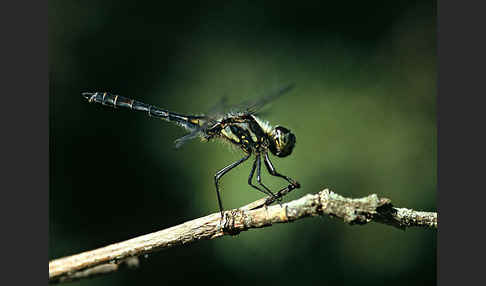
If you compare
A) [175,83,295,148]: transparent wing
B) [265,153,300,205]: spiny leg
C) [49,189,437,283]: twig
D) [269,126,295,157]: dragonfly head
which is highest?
[175,83,295,148]: transparent wing

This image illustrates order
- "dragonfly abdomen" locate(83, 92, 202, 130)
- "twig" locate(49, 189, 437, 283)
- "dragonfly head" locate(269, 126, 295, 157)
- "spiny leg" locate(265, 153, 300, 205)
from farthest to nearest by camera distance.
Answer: "dragonfly abdomen" locate(83, 92, 202, 130)
"dragonfly head" locate(269, 126, 295, 157)
"spiny leg" locate(265, 153, 300, 205)
"twig" locate(49, 189, 437, 283)

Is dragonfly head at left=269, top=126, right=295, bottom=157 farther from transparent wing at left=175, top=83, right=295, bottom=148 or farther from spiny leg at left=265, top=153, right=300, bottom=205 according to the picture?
transparent wing at left=175, top=83, right=295, bottom=148

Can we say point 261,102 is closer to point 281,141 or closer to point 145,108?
point 281,141

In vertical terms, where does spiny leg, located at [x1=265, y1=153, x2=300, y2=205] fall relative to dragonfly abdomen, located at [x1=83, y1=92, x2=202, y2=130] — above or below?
below

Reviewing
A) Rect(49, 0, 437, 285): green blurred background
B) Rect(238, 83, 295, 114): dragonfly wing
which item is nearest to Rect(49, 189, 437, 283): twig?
Rect(238, 83, 295, 114): dragonfly wing

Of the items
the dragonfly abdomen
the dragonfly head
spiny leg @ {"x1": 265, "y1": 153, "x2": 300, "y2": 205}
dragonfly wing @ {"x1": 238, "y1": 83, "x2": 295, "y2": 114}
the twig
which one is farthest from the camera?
the dragonfly abdomen

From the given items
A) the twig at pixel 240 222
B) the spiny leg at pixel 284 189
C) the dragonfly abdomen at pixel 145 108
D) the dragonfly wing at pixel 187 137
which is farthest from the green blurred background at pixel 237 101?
the twig at pixel 240 222

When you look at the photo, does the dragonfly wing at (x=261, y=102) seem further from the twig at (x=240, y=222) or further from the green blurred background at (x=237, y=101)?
the twig at (x=240, y=222)

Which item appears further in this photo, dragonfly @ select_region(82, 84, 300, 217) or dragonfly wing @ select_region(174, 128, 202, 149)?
dragonfly @ select_region(82, 84, 300, 217)
